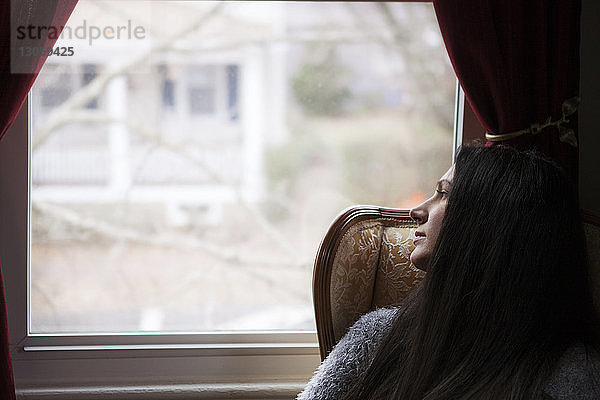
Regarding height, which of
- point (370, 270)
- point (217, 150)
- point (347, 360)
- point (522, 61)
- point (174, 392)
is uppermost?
point (522, 61)

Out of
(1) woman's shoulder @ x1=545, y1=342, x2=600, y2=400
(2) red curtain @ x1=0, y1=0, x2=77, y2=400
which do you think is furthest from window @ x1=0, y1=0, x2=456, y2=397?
(1) woman's shoulder @ x1=545, y1=342, x2=600, y2=400

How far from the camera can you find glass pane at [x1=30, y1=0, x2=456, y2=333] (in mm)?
2096

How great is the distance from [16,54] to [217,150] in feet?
2.13

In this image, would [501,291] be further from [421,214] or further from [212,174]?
[212,174]

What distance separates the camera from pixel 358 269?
5.84 feet

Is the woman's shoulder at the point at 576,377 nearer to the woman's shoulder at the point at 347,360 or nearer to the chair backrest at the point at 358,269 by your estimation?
the woman's shoulder at the point at 347,360

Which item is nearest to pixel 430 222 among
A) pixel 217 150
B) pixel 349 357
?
pixel 349 357

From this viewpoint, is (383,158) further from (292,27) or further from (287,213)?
(292,27)

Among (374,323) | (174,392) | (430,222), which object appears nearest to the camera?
(430,222)

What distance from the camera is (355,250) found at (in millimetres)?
1782

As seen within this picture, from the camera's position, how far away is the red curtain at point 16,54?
175 centimetres

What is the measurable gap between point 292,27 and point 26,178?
0.92 meters

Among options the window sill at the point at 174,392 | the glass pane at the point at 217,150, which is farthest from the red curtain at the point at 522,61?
the window sill at the point at 174,392

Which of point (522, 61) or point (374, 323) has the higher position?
point (522, 61)
